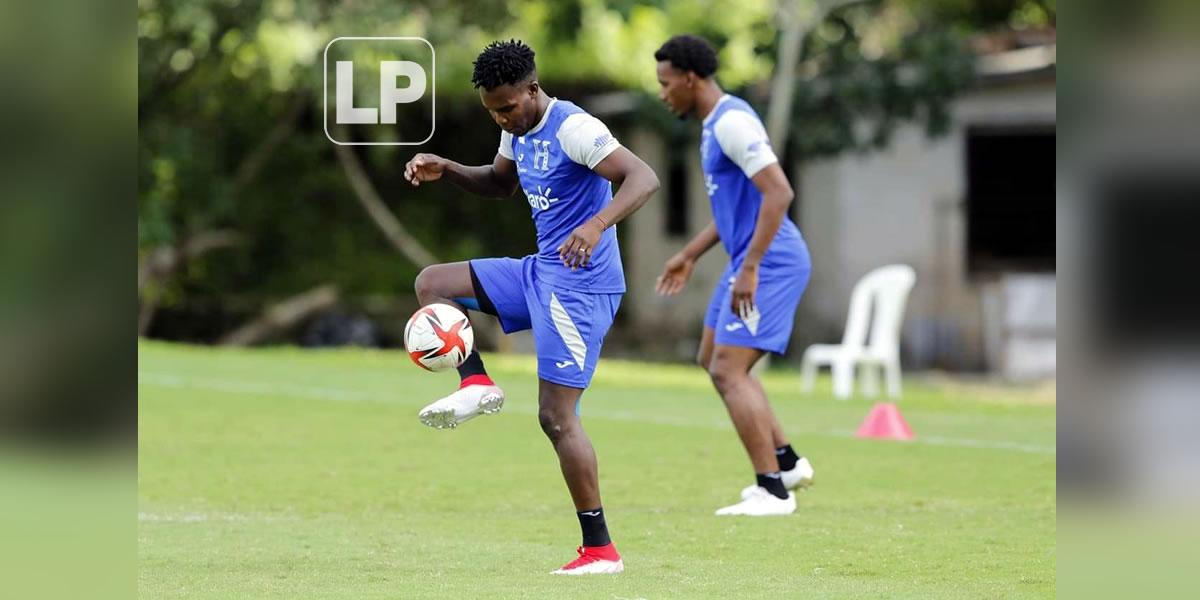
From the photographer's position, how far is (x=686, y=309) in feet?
97.5

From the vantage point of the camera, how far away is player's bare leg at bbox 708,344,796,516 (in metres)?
9.79

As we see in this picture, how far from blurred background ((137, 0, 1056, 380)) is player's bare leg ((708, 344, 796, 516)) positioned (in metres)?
14.8

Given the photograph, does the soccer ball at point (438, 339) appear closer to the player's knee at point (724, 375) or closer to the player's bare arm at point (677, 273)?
the player's bare arm at point (677, 273)

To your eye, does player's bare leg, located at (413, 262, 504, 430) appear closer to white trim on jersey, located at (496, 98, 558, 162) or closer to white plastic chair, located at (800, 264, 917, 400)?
white trim on jersey, located at (496, 98, 558, 162)

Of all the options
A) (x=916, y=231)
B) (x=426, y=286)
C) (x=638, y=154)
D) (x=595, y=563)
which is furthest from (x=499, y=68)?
(x=638, y=154)

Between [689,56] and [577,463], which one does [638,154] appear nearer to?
[689,56]

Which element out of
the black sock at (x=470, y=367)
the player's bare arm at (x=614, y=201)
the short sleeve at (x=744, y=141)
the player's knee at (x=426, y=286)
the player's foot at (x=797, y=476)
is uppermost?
the short sleeve at (x=744, y=141)

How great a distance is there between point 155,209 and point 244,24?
3.37m

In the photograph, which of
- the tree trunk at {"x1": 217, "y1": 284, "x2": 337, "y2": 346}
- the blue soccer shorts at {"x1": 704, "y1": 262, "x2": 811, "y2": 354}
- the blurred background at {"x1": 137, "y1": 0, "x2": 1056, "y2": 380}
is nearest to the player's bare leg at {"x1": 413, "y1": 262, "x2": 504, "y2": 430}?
the blue soccer shorts at {"x1": 704, "y1": 262, "x2": 811, "y2": 354}

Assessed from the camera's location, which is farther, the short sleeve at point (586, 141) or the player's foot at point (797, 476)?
the player's foot at point (797, 476)

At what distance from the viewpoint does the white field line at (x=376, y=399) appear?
13.8 metres

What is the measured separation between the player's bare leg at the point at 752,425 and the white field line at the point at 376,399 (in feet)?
13.1

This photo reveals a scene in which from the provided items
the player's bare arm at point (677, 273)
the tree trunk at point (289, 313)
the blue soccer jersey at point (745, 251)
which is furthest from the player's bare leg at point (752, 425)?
the tree trunk at point (289, 313)

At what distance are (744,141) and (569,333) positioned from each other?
2192mm
